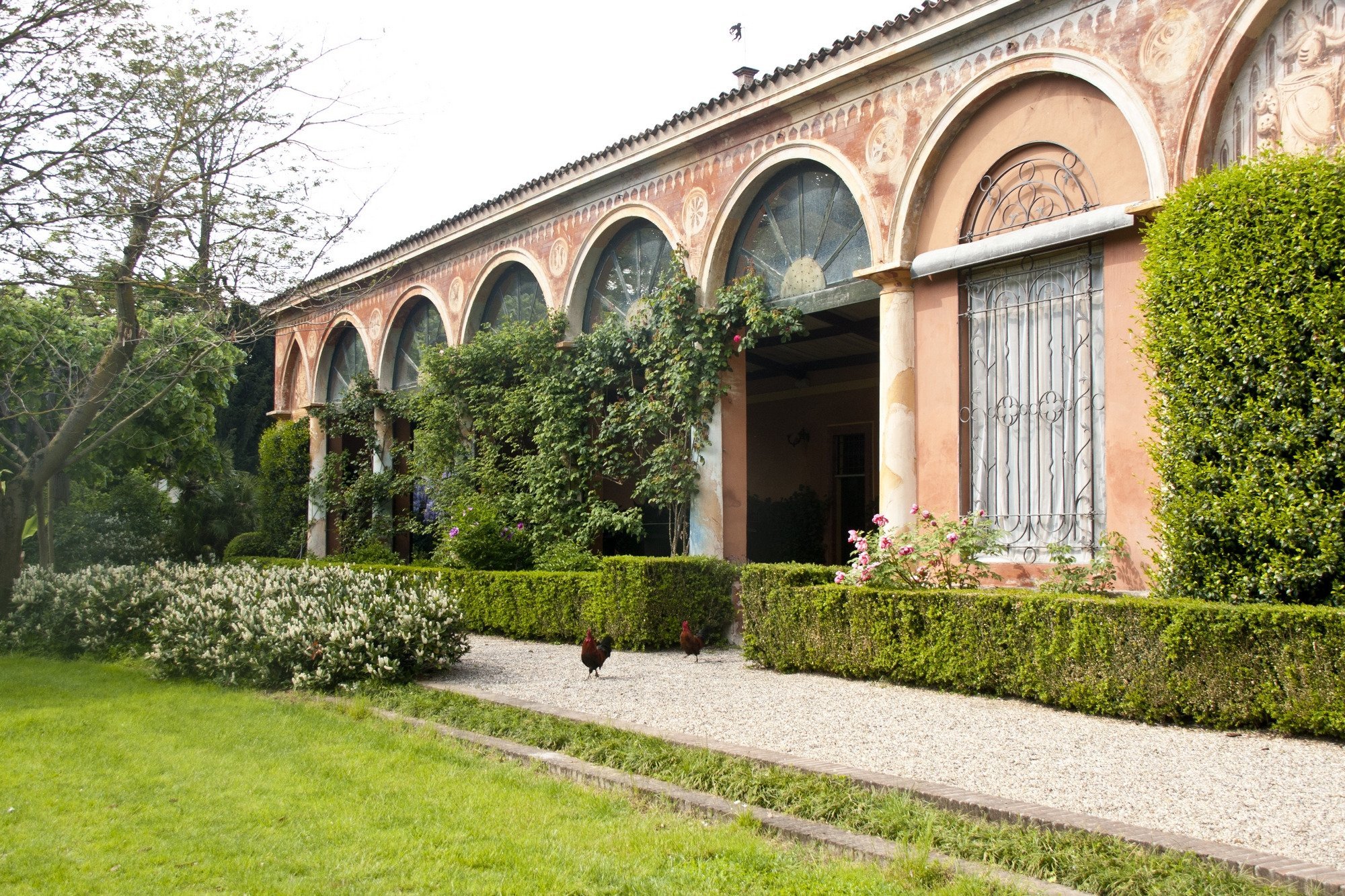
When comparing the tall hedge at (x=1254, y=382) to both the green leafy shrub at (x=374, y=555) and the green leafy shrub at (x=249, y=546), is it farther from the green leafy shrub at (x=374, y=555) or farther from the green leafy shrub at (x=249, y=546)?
the green leafy shrub at (x=249, y=546)

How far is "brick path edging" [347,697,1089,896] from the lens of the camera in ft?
11.6

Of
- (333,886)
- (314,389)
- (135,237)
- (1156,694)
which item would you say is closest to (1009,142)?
(1156,694)

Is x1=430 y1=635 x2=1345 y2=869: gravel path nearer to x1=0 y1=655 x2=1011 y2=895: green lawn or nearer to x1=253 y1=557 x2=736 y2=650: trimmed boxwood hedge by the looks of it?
x1=0 y1=655 x2=1011 y2=895: green lawn

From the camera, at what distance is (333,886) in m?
3.51

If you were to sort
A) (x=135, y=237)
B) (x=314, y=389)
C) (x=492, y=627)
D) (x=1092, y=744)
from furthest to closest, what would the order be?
1. (x=314, y=389)
2. (x=492, y=627)
3. (x=135, y=237)
4. (x=1092, y=744)

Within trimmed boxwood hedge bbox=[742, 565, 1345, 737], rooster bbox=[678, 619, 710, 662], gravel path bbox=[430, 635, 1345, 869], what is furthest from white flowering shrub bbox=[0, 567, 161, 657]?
trimmed boxwood hedge bbox=[742, 565, 1345, 737]

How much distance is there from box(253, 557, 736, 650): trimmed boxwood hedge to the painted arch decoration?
5923mm

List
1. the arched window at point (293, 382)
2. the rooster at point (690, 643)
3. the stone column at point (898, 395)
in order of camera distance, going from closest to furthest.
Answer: the rooster at point (690, 643), the stone column at point (898, 395), the arched window at point (293, 382)

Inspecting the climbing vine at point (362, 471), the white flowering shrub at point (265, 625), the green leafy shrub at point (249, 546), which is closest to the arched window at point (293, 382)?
the climbing vine at point (362, 471)

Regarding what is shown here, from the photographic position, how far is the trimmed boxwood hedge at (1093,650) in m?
5.73

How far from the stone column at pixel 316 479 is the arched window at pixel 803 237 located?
11.3 meters

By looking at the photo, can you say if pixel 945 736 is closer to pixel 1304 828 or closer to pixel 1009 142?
pixel 1304 828

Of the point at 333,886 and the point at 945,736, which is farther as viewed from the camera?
the point at 945,736

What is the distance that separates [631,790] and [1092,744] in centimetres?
271
